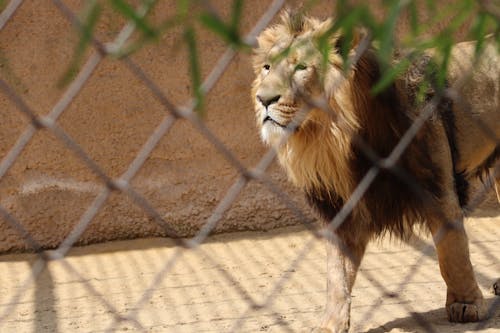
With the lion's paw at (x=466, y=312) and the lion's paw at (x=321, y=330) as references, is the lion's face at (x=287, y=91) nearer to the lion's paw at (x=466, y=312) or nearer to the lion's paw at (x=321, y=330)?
the lion's paw at (x=321, y=330)

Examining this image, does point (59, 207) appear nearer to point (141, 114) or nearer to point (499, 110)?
point (141, 114)

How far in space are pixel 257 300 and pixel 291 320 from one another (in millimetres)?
319

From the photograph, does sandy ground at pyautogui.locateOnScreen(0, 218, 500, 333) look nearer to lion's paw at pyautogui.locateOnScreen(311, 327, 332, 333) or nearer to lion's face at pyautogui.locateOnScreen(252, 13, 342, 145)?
lion's paw at pyautogui.locateOnScreen(311, 327, 332, 333)

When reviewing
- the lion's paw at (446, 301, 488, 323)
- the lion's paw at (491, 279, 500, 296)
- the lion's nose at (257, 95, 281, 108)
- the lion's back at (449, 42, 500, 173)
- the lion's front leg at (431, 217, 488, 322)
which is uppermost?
the lion's nose at (257, 95, 281, 108)

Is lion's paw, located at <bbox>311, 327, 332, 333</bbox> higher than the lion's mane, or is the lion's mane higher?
the lion's mane

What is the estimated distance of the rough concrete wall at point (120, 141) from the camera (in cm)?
411

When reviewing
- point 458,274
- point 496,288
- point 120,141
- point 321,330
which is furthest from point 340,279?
point 120,141

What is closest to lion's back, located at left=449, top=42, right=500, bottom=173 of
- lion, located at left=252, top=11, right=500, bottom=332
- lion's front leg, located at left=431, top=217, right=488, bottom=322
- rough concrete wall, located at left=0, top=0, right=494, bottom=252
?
lion, located at left=252, top=11, right=500, bottom=332

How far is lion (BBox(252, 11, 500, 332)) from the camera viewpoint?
9.31ft

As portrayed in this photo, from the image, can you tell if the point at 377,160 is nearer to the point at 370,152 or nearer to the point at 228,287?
the point at 370,152

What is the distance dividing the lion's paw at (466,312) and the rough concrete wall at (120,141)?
4.89 feet

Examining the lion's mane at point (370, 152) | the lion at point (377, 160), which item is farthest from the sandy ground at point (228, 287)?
the lion's mane at point (370, 152)

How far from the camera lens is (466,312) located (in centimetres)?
310

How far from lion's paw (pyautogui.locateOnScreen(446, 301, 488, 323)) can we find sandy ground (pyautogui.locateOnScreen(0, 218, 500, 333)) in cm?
3
